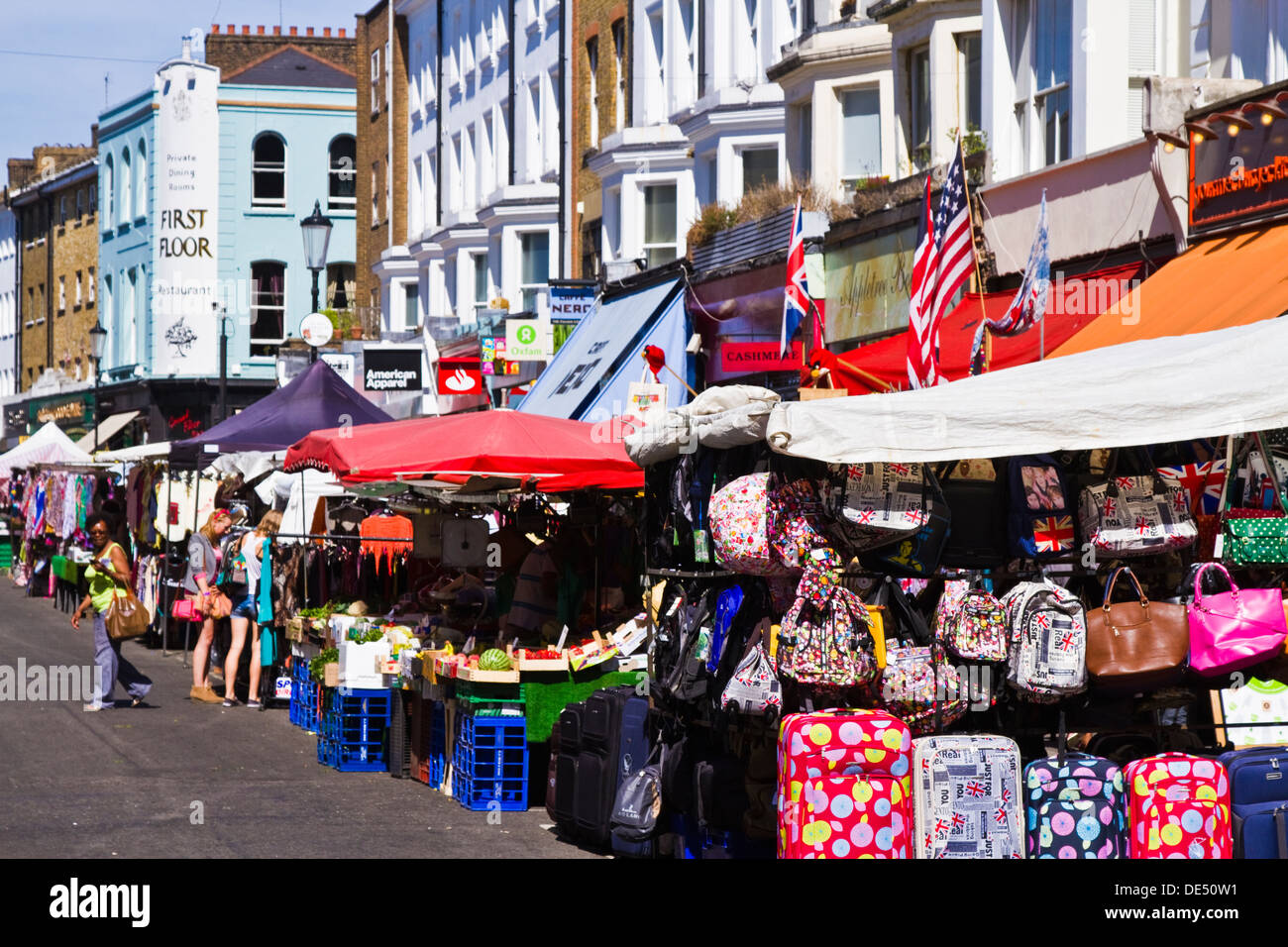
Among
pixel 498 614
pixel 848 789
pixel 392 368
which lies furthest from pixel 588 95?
pixel 848 789

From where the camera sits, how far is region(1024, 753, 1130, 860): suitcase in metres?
7.62

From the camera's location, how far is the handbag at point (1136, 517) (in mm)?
8289

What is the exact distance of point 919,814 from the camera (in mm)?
7641

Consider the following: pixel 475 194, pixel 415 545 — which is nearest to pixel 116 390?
Answer: pixel 475 194

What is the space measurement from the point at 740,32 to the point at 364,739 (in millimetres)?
16536

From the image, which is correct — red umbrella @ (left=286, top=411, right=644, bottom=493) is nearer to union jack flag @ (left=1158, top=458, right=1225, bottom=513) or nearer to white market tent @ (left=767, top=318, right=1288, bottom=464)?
union jack flag @ (left=1158, top=458, right=1225, bottom=513)

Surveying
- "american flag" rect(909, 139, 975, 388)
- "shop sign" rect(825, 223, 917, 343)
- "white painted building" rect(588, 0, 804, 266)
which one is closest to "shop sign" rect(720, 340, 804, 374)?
"shop sign" rect(825, 223, 917, 343)

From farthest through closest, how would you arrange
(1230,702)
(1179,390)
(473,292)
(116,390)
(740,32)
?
(116,390)
(473,292)
(740,32)
(1230,702)
(1179,390)

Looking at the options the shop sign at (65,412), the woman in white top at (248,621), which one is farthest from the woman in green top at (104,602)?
the shop sign at (65,412)

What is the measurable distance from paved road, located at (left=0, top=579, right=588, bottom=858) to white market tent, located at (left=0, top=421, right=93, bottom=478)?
1701cm

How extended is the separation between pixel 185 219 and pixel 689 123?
101 ft

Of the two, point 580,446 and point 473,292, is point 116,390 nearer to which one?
point 473,292

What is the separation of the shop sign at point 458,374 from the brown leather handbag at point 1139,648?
75.8 feet

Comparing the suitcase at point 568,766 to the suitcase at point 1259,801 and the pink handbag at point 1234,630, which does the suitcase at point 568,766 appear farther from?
the suitcase at point 1259,801
